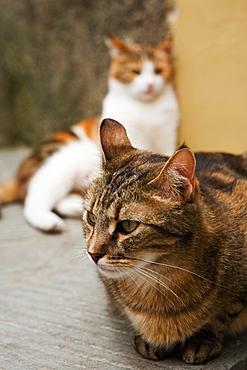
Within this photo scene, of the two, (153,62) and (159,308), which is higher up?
(153,62)

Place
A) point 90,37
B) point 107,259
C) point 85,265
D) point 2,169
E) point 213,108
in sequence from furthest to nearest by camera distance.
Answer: point 2,169 < point 90,37 < point 213,108 < point 85,265 < point 107,259

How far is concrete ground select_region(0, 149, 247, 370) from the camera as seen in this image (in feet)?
4.57

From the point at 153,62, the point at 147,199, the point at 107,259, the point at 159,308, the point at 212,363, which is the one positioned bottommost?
the point at 212,363

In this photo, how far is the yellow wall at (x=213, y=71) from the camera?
2609 mm

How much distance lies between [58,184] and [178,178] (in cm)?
173

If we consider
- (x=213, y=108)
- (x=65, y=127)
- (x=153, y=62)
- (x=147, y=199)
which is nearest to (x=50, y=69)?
(x=65, y=127)

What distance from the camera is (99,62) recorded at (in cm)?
362

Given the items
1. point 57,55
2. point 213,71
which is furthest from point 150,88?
point 57,55

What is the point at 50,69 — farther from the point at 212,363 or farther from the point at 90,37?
the point at 212,363

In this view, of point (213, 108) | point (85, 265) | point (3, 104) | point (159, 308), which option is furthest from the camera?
point (3, 104)

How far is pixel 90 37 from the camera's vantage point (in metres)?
3.64

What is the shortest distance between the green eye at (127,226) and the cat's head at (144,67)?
185 cm

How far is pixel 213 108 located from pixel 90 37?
1.36 metres

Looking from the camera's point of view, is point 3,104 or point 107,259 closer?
point 107,259
